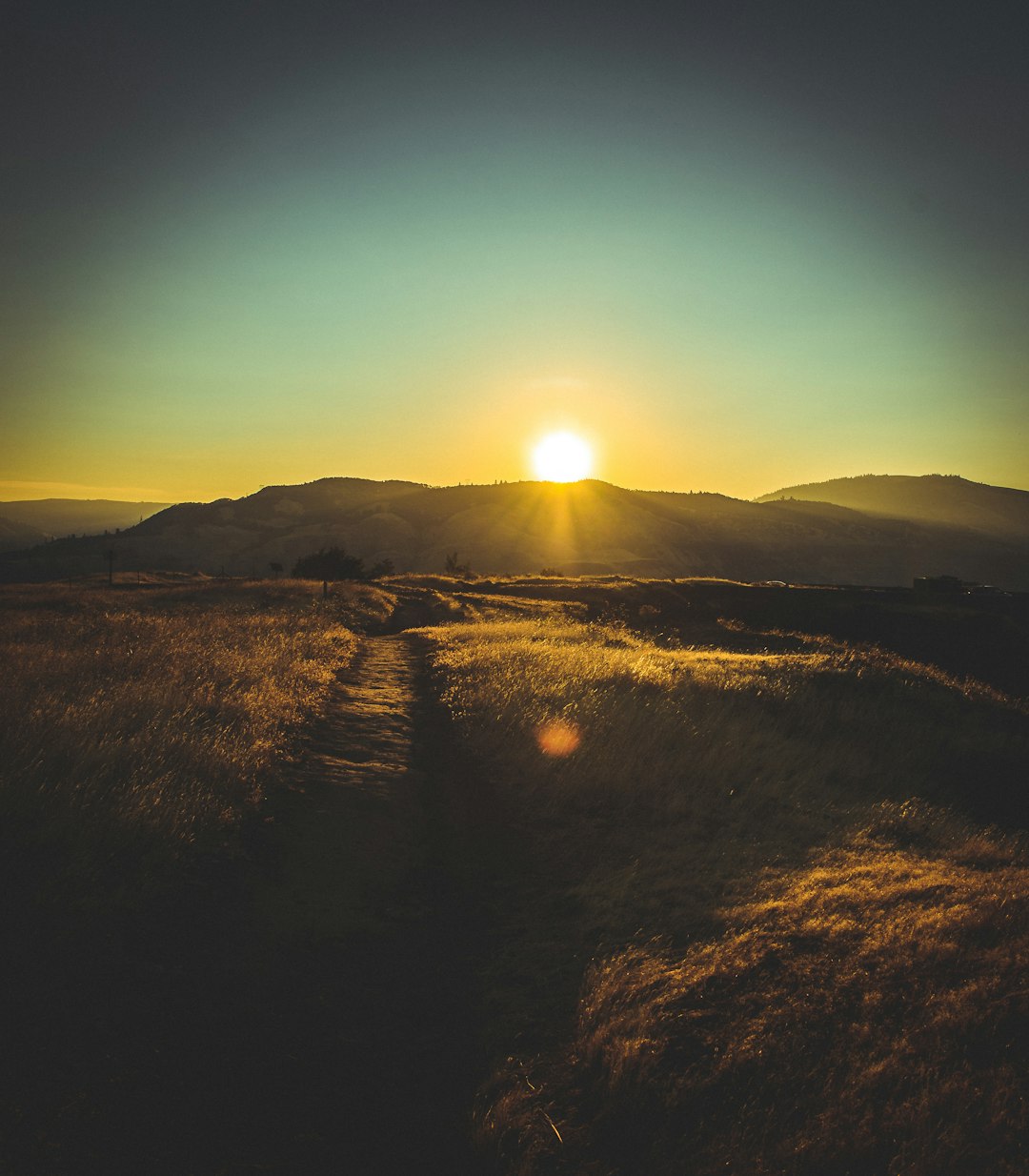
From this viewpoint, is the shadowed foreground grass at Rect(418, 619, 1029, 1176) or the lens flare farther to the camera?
the lens flare

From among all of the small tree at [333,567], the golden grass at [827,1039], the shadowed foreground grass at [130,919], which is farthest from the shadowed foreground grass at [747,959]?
the small tree at [333,567]

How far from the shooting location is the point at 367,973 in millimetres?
6102

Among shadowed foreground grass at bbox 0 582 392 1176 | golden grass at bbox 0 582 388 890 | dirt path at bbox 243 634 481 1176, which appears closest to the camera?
shadowed foreground grass at bbox 0 582 392 1176

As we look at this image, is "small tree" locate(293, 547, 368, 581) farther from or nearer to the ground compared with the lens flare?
farther from the ground

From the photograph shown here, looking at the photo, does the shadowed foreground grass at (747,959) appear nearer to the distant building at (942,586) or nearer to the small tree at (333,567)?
the distant building at (942,586)

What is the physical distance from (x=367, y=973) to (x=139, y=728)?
660 centimetres

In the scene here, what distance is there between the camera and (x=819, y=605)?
45.3 metres

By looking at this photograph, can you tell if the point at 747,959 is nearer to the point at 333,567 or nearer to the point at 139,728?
the point at 139,728

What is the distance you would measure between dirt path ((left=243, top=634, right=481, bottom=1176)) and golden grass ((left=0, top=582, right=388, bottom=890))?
3.65 feet

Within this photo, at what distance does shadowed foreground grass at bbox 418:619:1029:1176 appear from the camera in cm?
409

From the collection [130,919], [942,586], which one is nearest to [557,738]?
[130,919]

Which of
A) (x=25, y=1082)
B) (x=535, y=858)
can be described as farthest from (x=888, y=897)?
(x=25, y=1082)

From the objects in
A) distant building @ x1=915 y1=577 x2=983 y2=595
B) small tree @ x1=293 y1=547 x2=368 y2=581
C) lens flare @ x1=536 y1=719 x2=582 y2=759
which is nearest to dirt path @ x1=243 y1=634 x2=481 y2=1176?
lens flare @ x1=536 y1=719 x2=582 y2=759

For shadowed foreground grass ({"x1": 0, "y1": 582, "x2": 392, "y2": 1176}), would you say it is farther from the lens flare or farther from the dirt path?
the lens flare
